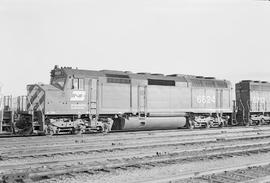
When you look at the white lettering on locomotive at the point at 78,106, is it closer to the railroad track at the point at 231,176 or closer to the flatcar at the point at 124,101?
the flatcar at the point at 124,101

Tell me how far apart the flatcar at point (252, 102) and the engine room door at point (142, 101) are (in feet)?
34.3

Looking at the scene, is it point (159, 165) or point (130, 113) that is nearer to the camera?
point (159, 165)

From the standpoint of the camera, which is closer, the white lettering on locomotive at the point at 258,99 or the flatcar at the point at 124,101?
the flatcar at the point at 124,101

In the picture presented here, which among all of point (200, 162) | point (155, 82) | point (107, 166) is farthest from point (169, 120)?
point (107, 166)

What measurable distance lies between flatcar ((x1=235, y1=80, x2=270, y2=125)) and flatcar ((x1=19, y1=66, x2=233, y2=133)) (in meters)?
2.97

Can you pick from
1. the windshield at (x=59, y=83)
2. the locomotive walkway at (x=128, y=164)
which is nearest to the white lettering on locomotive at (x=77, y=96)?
the windshield at (x=59, y=83)

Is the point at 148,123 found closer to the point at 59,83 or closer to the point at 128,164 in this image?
the point at 59,83

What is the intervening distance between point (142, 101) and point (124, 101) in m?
1.33

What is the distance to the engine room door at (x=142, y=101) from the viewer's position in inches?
821

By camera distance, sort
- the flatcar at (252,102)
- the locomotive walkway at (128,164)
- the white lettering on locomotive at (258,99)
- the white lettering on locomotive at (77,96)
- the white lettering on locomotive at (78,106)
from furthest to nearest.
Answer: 1. the white lettering on locomotive at (258,99)
2. the flatcar at (252,102)
3. the white lettering on locomotive at (77,96)
4. the white lettering on locomotive at (78,106)
5. the locomotive walkway at (128,164)

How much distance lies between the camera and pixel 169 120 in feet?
71.1

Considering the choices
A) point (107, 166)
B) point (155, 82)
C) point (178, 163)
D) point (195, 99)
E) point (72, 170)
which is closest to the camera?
point (72, 170)

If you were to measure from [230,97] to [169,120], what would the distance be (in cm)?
662

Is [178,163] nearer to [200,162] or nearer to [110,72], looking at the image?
[200,162]
